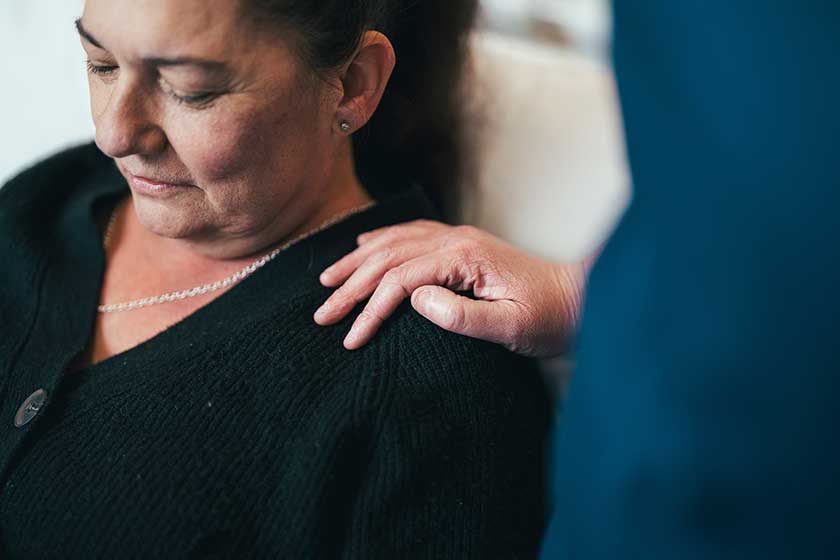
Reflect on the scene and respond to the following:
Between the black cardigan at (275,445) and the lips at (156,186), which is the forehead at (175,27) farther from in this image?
the black cardigan at (275,445)

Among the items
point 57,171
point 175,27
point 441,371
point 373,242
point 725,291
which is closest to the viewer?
point 725,291

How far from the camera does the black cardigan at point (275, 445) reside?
848mm

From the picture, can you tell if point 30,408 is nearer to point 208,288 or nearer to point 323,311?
point 208,288

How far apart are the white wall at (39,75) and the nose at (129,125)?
641mm

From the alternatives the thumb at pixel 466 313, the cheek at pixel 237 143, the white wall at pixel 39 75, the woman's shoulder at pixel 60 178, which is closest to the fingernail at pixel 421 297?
the thumb at pixel 466 313

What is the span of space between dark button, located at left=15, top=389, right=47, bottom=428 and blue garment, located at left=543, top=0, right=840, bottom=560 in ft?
2.26

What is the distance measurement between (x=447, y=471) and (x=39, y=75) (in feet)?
3.49

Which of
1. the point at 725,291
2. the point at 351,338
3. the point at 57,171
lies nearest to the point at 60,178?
the point at 57,171

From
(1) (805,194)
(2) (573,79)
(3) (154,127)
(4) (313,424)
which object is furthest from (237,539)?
(2) (573,79)

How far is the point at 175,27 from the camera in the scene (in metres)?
0.79

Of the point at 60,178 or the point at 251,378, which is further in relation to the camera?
the point at 60,178

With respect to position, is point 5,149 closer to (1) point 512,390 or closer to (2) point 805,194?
(1) point 512,390

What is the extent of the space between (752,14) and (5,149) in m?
1.37

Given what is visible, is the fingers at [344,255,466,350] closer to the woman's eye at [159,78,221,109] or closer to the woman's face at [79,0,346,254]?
the woman's face at [79,0,346,254]
